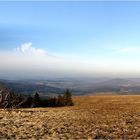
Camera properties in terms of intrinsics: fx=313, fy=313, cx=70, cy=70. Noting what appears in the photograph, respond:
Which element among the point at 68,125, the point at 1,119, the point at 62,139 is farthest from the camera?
the point at 1,119

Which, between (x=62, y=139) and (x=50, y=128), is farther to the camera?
(x=50, y=128)

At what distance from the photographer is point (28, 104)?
2872 inches

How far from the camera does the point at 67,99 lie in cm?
8050

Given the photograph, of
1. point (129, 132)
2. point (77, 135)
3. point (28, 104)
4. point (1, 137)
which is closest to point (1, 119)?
point (1, 137)

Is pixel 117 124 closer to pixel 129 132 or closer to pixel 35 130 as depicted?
pixel 129 132

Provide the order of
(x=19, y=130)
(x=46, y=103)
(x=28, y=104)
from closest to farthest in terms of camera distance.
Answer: (x=19, y=130), (x=28, y=104), (x=46, y=103)

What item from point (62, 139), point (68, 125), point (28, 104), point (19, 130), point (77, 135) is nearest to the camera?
point (62, 139)

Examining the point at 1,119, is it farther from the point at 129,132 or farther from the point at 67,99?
the point at 67,99

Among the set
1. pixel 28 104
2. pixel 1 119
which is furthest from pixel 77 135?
pixel 28 104

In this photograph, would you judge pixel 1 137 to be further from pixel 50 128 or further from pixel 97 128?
pixel 97 128

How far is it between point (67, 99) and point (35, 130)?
2489 inches

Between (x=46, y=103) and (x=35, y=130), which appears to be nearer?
(x=35, y=130)

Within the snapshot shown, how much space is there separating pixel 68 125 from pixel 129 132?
4.03 meters

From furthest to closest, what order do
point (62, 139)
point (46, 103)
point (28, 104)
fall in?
1. point (46, 103)
2. point (28, 104)
3. point (62, 139)
